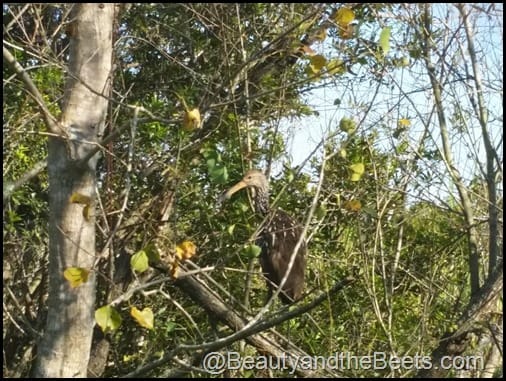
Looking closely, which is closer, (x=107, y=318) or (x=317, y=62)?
(x=107, y=318)

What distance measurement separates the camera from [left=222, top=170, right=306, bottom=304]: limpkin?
14.7ft

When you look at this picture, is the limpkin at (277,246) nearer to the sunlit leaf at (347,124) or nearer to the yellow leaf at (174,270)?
the sunlit leaf at (347,124)

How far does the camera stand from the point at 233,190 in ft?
14.8

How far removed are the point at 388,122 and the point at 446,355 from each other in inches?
60.1

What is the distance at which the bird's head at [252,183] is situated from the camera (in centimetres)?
446

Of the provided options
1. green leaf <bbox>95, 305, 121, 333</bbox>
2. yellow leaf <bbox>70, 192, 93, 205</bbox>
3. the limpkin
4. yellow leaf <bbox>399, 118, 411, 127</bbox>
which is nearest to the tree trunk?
yellow leaf <bbox>70, 192, 93, 205</bbox>

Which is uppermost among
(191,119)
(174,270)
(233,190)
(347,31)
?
(347,31)

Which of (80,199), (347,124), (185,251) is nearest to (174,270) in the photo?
(185,251)

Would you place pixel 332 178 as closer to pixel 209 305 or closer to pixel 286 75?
pixel 286 75

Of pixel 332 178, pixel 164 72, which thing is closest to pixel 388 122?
pixel 332 178

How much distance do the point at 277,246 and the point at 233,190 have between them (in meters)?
0.42

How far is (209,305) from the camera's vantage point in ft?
14.6

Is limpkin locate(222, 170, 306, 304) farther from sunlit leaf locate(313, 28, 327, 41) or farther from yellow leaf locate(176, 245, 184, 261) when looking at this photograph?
yellow leaf locate(176, 245, 184, 261)

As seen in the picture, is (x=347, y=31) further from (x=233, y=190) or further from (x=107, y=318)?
(x=107, y=318)
